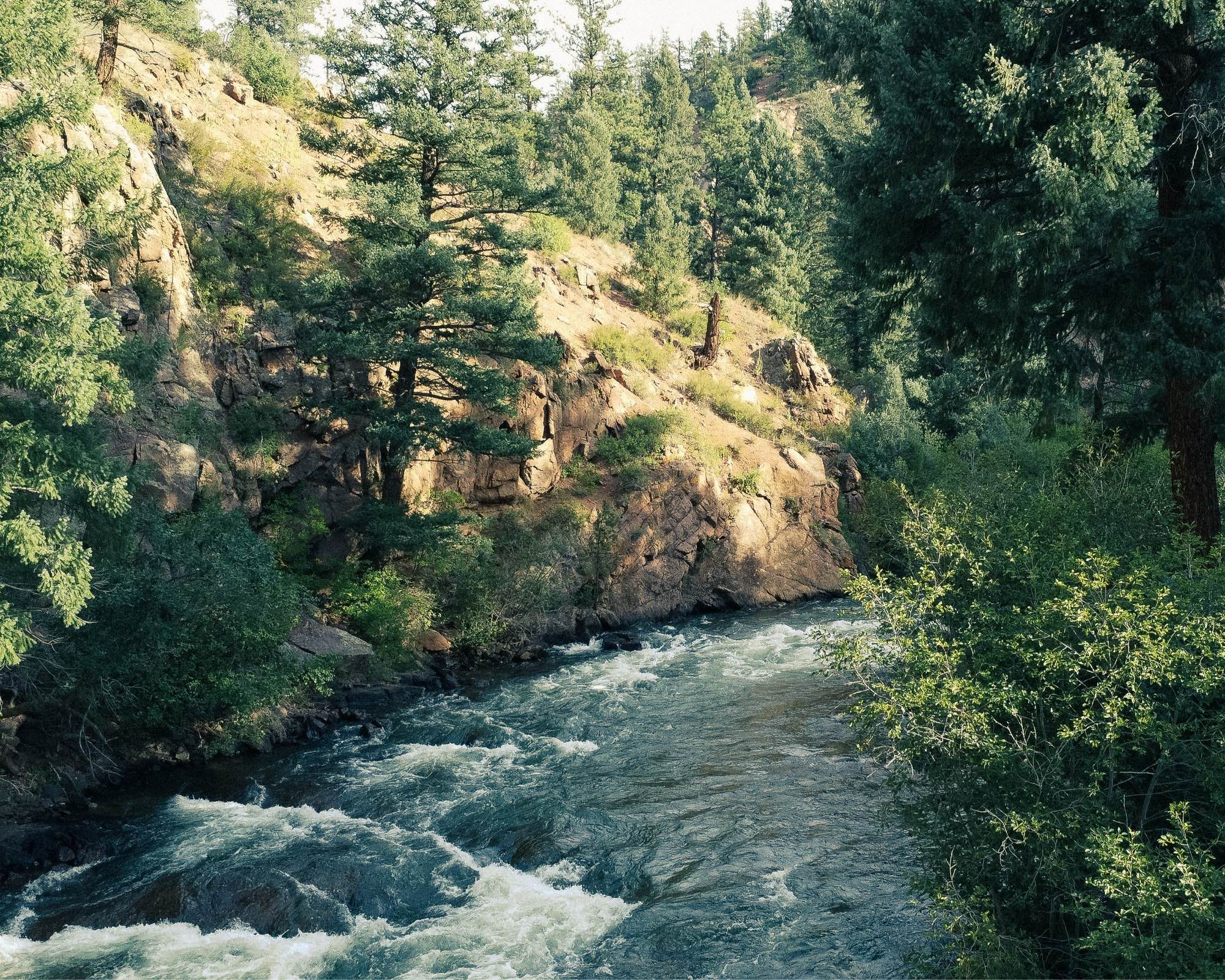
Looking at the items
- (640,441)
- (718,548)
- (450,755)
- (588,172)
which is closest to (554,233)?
(588,172)

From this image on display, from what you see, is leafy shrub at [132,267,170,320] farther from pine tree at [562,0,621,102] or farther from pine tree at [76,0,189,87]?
pine tree at [562,0,621,102]

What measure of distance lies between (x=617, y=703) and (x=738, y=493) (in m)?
15.9

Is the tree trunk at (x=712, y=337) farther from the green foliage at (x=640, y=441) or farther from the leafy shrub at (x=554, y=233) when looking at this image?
the green foliage at (x=640, y=441)

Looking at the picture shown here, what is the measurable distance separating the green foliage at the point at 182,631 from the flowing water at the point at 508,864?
1610 millimetres

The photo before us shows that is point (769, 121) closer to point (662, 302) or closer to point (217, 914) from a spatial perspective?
point (662, 302)

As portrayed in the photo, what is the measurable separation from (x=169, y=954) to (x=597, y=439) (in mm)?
24911

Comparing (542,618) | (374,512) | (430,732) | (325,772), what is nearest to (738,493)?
(542,618)

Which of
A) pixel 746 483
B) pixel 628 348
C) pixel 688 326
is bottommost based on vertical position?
pixel 746 483

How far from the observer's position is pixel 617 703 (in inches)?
829

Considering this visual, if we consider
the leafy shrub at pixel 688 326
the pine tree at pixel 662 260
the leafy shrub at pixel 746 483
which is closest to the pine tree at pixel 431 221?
the leafy shrub at pixel 746 483

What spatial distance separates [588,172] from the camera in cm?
4944

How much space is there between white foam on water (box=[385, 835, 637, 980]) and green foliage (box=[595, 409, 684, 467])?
2194 centimetres

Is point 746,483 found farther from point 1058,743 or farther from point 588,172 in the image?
point 1058,743

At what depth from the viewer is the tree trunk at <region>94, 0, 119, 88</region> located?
2616cm
